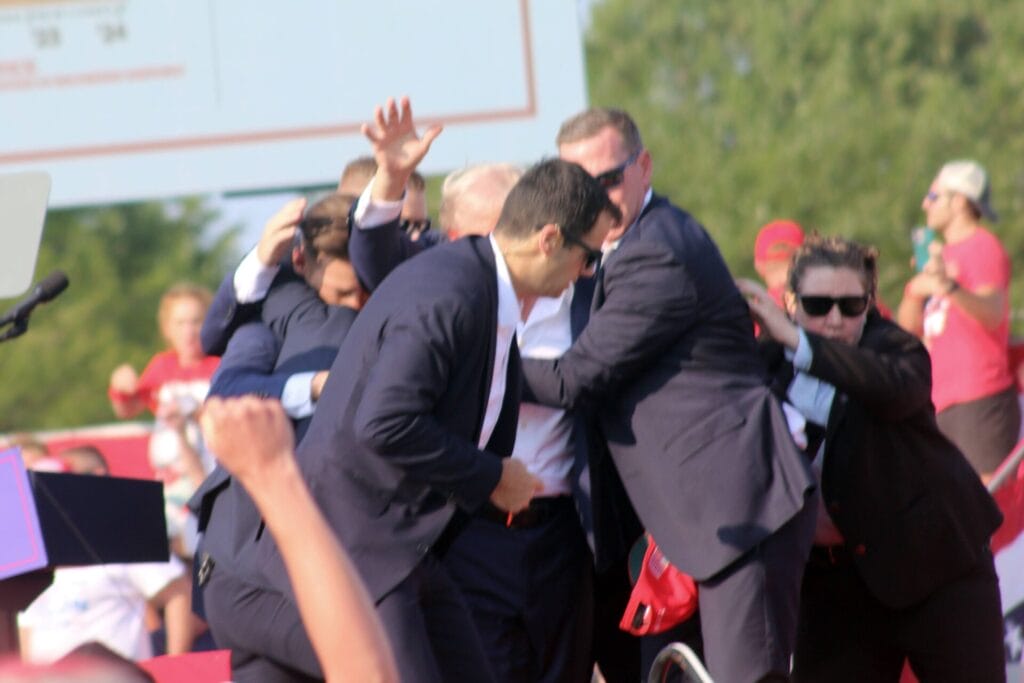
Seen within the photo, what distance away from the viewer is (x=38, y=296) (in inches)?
151

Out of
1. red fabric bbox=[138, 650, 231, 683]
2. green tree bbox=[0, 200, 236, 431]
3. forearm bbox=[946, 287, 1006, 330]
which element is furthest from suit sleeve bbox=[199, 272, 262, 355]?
green tree bbox=[0, 200, 236, 431]

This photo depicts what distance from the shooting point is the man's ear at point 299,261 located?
14.6 feet

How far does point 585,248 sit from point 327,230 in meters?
0.78

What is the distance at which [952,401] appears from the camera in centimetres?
712

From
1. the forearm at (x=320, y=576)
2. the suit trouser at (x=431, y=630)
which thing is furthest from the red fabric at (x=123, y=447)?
the forearm at (x=320, y=576)

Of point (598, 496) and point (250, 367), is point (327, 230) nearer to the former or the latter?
point (250, 367)

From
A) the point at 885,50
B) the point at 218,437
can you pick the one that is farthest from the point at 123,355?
the point at 218,437

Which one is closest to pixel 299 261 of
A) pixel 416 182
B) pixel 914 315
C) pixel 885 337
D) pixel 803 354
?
pixel 416 182

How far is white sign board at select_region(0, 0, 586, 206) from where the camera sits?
350 inches

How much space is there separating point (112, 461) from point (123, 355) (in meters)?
20.3

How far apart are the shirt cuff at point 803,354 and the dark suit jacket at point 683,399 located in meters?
0.10

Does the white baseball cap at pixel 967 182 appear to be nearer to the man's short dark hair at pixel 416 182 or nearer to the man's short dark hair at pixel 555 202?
the man's short dark hair at pixel 416 182

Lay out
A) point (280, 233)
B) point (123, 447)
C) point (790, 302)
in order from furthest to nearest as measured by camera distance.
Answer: point (123, 447), point (790, 302), point (280, 233)

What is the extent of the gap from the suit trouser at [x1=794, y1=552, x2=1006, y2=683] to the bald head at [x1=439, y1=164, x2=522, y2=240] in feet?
3.93
